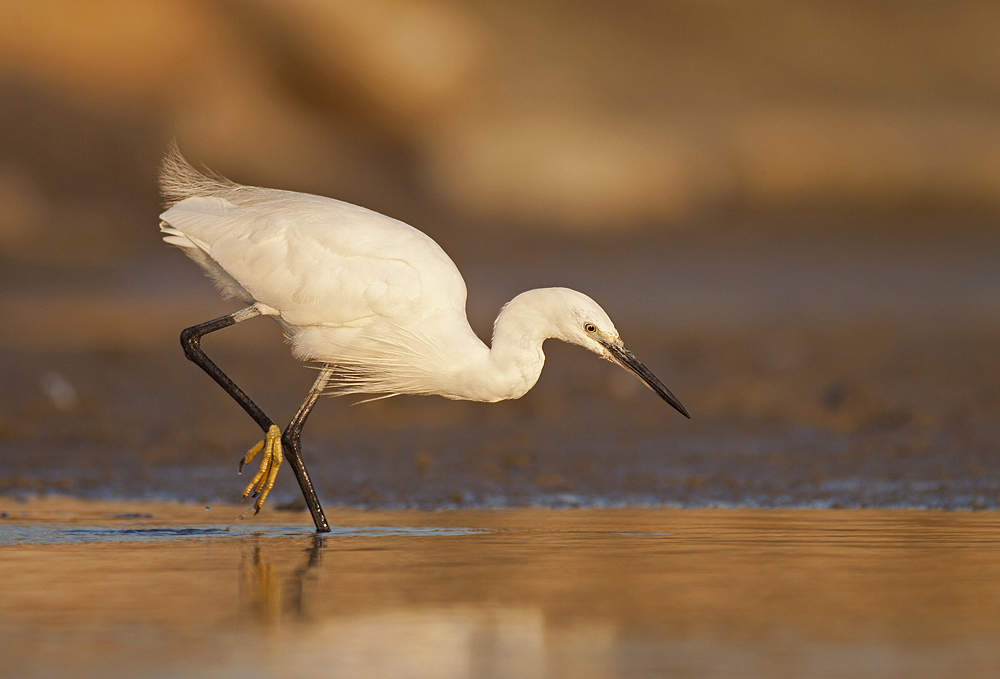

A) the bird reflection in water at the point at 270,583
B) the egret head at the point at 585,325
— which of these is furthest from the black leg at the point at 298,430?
the egret head at the point at 585,325

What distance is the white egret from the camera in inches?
291

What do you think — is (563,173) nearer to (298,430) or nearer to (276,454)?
(298,430)

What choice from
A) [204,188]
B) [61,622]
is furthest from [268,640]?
[204,188]

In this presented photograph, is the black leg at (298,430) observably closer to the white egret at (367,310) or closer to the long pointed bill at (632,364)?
the white egret at (367,310)

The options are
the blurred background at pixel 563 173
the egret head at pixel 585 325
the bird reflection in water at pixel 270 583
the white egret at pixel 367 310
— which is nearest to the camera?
the bird reflection in water at pixel 270 583

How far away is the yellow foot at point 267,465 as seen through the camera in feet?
25.0

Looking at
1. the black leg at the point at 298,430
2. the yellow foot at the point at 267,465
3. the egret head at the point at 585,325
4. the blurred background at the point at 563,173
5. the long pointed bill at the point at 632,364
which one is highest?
the blurred background at the point at 563,173

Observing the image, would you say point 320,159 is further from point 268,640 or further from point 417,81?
point 268,640

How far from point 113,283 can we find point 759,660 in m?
16.8

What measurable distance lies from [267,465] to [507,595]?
2.70m

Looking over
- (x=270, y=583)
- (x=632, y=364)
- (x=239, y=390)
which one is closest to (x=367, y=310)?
(x=239, y=390)

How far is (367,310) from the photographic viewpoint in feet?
25.3

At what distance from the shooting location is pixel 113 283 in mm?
20172

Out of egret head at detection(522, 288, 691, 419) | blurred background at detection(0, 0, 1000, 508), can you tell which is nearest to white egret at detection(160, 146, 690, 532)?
egret head at detection(522, 288, 691, 419)
